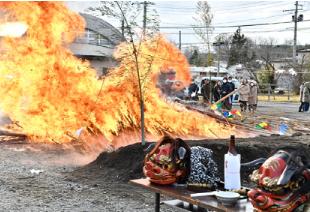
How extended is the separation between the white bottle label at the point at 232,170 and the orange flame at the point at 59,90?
6.80 m

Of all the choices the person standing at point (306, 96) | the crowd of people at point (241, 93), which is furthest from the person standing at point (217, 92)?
the person standing at point (306, 96)

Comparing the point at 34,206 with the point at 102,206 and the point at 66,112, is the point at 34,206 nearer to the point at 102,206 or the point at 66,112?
the point at 102,206

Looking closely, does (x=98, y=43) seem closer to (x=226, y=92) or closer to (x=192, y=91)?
(x=226, y=92)

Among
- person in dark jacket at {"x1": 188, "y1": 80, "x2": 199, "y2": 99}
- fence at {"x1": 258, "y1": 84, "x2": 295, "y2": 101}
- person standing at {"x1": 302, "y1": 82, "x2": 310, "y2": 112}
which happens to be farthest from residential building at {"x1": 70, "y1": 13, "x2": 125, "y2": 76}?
fence at {"x1": 258, "y1": 84, "x2": 295, "y2": 101}

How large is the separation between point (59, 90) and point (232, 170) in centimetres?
800

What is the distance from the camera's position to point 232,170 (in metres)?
3.81

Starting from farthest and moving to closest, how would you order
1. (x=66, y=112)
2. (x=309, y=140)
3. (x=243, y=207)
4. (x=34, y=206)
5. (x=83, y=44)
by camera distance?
1. (x=83, y=44)
2. (x=309, y=140)
3. (x=66, y=112)
4. (x=34, y=206)
5. (x=243, y=207)

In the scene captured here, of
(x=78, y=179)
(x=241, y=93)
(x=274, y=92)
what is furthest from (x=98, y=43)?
(x=274, y=92)

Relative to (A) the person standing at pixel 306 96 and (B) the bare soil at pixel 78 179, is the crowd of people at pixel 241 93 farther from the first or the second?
(B) the bare soil at pixel 78 179

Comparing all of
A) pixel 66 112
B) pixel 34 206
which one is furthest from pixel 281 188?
pixel 66 112

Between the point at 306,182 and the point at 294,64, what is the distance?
42556 millimetres

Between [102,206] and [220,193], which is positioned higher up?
[220,193]

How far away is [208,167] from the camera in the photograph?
13.8 ft

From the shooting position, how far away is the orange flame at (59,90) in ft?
35.8
